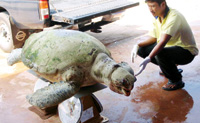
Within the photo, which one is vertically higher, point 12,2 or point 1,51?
point 12,2

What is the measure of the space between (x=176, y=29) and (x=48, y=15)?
7.34 ft

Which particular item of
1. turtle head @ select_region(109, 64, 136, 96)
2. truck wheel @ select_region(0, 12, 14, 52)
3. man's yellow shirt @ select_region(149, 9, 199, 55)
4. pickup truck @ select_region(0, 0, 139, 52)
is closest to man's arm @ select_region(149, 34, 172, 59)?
man's yellow shirt @ select_region(149, 9, 199, 55)

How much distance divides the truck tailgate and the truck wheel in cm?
86

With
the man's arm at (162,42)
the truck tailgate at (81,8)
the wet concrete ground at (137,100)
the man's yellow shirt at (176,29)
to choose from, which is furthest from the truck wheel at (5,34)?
the man's arm at (162,42)

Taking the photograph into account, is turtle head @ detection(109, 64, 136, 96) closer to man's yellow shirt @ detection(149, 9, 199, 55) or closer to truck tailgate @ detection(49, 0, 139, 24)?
man's yellow shirt @ detection(149, 9, 199, 55)

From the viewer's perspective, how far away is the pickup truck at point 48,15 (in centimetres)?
408

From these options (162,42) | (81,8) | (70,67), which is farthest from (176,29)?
(81,8)

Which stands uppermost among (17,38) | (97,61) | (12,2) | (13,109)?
(12,2)

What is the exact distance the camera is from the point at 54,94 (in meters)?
2.04

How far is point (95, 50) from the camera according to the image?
2.22 metres

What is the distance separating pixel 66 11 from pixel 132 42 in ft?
4.83

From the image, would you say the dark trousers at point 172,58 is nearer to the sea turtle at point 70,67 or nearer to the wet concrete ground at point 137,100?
the wet concrete ground at point 137,100

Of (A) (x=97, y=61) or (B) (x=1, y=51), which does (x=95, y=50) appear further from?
(B) (x=1, y=51)

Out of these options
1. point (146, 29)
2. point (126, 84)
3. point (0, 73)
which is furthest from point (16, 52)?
point (146, 29)
